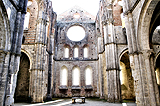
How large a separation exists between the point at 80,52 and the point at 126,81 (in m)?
8.44

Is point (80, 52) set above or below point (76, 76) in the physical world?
above

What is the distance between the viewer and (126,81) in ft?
63.8

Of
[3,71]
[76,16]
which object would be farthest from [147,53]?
[76,16]

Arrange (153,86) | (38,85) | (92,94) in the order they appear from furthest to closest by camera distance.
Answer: (92,94), (38,85), (153,86)

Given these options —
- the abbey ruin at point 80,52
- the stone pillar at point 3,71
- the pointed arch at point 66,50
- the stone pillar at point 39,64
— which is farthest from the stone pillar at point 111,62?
the pointed arch at point 66,50

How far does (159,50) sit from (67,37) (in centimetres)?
1402

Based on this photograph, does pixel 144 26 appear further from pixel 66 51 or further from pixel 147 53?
pixel 66 51

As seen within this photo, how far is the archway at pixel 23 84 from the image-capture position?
15688 mm

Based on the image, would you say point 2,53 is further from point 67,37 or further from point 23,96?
point 67,37

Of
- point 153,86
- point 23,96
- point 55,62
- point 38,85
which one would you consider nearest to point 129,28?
point 153,86

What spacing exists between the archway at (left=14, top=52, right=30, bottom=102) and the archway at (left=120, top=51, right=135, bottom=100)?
40.2ft

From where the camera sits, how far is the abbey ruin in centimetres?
845

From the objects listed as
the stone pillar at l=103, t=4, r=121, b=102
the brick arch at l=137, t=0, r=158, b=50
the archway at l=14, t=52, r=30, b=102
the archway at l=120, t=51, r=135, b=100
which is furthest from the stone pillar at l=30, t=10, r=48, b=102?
the archway at l=120, t=51, r=135, b=100

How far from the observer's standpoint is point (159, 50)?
15.4 m
